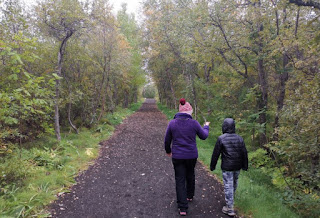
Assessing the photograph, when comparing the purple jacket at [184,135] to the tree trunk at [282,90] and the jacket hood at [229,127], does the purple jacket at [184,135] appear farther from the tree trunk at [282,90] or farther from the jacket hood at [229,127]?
the tree trunk at [282,90]

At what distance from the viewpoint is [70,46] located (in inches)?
348

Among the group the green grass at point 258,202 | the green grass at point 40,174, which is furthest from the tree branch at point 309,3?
the green grass at point 40,174

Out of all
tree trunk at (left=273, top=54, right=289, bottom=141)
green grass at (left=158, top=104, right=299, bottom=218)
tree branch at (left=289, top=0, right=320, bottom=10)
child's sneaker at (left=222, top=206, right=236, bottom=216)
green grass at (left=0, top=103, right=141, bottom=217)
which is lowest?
green grass at (left=158, top=104, right=299, bottom=218)

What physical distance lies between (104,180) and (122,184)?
55 centimetres

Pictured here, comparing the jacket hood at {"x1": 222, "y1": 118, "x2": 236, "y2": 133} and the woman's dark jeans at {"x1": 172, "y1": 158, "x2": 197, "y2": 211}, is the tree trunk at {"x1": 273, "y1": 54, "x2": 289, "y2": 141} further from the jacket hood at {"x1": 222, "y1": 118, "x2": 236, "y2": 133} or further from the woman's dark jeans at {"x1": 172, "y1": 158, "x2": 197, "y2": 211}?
the woman's dark jeans at {"x1": 172, "y1": 158, "x2": 197, "y2": 211}

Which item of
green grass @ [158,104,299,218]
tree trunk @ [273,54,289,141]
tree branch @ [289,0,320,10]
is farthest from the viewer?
tree trunk @ [273,54,289,141]

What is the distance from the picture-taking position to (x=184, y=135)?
3.71 m

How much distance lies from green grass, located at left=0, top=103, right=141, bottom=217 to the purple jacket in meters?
2.60

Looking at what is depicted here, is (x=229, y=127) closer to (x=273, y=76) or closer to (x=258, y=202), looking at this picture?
(x=258, y=202)

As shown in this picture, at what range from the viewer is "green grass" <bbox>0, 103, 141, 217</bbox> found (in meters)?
3.75

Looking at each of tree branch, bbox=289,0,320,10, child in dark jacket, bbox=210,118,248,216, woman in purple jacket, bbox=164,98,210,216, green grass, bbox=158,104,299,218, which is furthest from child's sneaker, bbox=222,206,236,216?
tree branch, bbox=289,0,320,10

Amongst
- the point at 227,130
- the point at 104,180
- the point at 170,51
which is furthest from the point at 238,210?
the point at 170,51

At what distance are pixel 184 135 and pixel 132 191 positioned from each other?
203 centimetres

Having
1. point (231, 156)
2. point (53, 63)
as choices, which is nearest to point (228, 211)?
point (231, 156)
